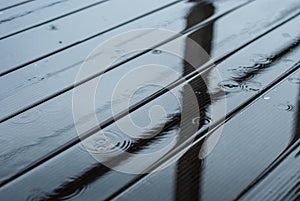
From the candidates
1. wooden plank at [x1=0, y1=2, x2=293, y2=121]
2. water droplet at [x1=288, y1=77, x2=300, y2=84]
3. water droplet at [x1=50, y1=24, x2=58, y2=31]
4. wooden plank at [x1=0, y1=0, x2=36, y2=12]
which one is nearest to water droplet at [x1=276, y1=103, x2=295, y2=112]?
water droplet at [x1=288, y1=77, x2=300, y2=84]

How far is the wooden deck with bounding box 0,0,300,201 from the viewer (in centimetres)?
81

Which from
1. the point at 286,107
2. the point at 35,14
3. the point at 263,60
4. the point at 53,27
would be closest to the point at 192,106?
the point at 286,107

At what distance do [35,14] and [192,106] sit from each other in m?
0.71

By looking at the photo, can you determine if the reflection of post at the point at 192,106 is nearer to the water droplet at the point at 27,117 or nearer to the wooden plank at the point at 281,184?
the wooden plank at the point at 281,184

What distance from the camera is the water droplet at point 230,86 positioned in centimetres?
110

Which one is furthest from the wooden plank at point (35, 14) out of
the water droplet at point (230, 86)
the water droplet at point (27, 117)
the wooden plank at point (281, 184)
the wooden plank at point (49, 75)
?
the wooden plank at point (281, 184)

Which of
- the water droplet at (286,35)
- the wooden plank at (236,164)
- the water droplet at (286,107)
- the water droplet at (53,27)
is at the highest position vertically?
the water droplet at (53,27)

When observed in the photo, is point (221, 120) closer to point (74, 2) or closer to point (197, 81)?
point (197, 81)

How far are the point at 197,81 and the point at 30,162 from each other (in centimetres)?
42

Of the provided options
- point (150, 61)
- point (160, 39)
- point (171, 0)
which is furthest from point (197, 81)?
point (171, 0)

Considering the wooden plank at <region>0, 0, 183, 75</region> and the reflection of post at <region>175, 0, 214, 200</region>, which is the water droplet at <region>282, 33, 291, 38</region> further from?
the wooden plank at <region>0, 0, 183, 75</region>

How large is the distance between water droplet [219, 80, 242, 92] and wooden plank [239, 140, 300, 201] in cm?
26

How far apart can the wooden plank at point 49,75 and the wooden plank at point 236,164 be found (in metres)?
0.32

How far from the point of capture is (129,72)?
1173 mm
